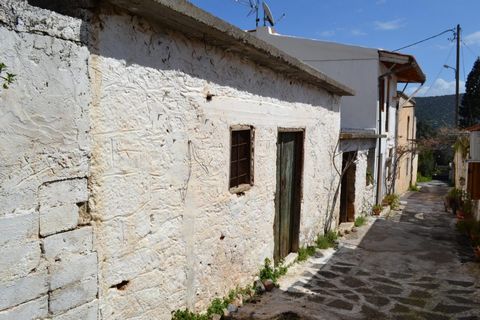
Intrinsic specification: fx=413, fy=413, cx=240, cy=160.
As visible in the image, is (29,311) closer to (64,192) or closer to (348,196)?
(64,192)

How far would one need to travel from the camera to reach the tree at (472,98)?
1154 inches

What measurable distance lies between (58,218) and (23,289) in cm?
46

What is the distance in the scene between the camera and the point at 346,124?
1327 centimetres

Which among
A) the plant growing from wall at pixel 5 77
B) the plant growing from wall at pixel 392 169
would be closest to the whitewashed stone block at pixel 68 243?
the plant growing from wall at pixel 5 77

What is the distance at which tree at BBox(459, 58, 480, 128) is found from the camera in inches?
1154

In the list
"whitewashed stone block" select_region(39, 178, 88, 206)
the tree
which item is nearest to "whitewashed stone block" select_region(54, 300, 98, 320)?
"whitewashed stone block" select_region(39, 178, 88, 206)

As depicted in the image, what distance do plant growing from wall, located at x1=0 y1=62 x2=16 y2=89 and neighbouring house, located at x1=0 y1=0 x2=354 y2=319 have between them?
0.04 metres

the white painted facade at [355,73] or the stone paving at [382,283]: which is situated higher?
the white painted facade at [355,73]

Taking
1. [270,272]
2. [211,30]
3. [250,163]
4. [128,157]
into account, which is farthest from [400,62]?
[128,157]

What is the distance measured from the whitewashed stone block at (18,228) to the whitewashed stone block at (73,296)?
446 mm

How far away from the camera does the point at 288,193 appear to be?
6.80 metres

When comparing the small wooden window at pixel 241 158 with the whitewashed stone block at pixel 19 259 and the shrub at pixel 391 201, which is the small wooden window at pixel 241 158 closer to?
the whitewashed stone block at pixel 19 259

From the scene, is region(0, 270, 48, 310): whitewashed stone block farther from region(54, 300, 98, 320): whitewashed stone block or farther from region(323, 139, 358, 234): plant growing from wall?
region(323, 139, 358, 234): plant growing from wall

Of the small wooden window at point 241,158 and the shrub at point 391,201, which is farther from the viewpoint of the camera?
the shrub at point 391,201
